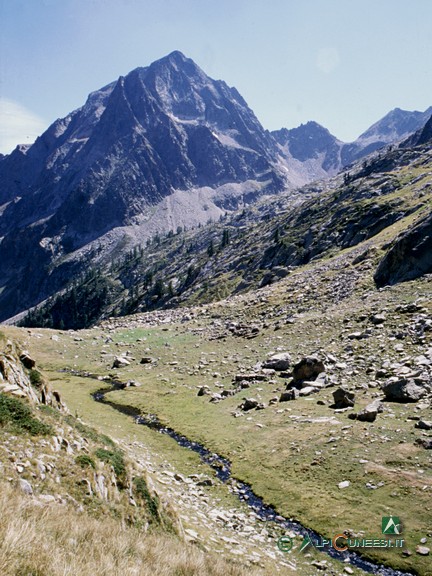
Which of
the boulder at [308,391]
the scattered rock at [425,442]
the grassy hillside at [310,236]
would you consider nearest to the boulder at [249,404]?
the boulder at [308,391]

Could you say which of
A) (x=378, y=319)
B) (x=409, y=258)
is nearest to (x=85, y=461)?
(x=378, y=319)

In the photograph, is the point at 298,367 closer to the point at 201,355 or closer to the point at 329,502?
the point at 329,502

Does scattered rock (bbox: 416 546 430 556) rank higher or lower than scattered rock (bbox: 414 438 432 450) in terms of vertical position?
lower

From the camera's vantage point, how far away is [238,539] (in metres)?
17.2

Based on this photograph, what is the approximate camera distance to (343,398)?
28.0m

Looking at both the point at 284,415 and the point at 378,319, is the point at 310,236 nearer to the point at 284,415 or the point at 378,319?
the point at 378,319

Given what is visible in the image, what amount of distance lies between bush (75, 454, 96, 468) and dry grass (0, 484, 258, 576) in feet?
9.30

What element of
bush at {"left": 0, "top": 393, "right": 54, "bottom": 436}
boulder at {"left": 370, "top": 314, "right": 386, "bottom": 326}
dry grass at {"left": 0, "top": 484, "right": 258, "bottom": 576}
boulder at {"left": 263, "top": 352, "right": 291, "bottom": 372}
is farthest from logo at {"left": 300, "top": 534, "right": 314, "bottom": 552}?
boulder at {"left": 370, "top": 314, "right": 386, "bottom": 326}

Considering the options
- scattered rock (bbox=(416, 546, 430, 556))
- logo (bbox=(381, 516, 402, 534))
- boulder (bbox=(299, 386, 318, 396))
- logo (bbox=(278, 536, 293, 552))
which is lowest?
scattered rock (bbox=(416, 546, 430, 556))

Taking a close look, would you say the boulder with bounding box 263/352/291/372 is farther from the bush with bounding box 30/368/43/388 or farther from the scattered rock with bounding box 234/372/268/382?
the bush with bounding box 30/368/43/388

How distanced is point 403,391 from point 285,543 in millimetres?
14267

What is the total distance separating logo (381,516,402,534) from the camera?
671 inches

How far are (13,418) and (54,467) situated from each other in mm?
2485

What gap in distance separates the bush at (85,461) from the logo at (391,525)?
1357cm
